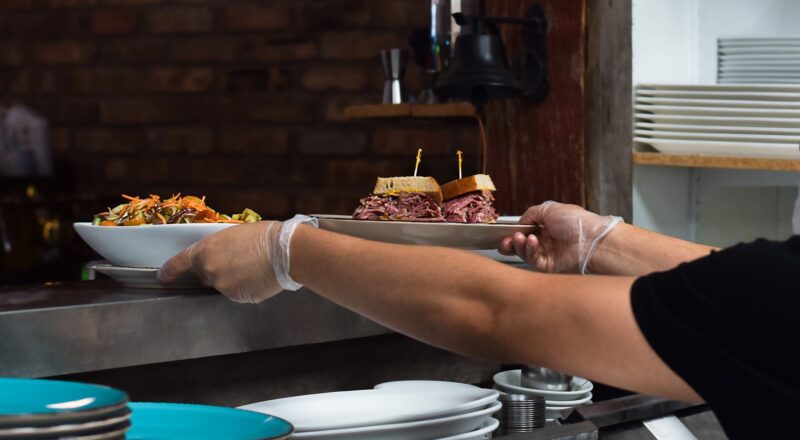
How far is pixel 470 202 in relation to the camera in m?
1.62

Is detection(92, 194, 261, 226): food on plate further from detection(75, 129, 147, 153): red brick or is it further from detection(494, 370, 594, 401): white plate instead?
detection(75, 129, 147, 153): red brick

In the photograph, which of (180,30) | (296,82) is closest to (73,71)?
(180,30)

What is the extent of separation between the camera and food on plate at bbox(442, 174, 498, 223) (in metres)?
1.60

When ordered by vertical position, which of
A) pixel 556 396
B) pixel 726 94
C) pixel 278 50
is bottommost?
pixel 556 396

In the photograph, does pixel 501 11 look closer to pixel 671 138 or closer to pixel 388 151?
pixel 671 138

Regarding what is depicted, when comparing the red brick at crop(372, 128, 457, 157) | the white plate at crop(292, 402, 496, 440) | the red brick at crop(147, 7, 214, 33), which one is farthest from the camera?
the red brick at crop(147, 7, 214, 33)

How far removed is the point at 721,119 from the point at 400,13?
1.51 meters

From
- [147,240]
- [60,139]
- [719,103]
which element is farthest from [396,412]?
[60,139]

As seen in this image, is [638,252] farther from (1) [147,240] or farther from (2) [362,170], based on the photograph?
(2) [362,170]

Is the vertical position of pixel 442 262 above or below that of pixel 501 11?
below

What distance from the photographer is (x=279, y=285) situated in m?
1.30

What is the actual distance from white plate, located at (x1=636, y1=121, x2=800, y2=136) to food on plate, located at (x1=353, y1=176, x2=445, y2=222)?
3.37 feet

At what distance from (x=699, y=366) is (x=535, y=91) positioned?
68.2 inches

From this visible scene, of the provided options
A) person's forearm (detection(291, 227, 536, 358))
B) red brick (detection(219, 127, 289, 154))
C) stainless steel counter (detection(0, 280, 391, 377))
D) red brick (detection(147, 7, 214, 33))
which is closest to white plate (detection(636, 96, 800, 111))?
stainless steel counter (detection(0, 280, 391, 377))
